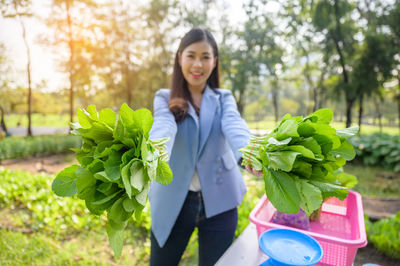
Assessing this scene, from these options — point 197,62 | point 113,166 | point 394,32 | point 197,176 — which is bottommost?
point 197,176

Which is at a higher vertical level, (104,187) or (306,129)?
(306,129)

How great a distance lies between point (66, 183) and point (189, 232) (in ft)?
3.37

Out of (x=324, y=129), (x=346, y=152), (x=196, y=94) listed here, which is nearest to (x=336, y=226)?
(x=346, y=152)

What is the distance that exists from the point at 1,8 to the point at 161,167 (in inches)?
383

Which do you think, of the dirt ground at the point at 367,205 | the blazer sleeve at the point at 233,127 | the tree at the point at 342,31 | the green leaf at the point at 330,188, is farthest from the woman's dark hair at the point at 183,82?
the tree at the point at 342,31

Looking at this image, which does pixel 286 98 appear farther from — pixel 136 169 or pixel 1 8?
pixel 136 169

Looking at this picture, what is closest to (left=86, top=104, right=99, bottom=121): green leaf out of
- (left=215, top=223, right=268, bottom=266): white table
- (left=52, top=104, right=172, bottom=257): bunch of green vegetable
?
(left=52, top=104, right=172, bottom=257): bunch of green vegetable

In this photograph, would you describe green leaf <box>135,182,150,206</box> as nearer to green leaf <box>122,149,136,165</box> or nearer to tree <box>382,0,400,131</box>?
green leaf <box>122,149,136,165</box>

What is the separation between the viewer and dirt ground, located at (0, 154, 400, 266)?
2557mm

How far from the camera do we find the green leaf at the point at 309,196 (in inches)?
35.0

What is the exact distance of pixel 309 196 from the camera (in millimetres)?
911

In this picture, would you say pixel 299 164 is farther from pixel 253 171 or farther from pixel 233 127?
pixel 233 127

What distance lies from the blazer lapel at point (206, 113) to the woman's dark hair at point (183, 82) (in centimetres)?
12

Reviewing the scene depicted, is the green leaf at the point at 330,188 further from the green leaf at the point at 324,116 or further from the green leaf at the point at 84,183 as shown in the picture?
the green leaf at the point at 84,183
